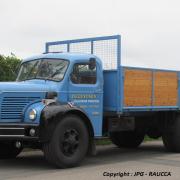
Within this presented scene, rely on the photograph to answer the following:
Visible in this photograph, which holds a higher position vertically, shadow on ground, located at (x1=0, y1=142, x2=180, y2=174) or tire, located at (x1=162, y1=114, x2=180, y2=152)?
tire, located at (x1=162, y1=114, x2=180, y2=152)

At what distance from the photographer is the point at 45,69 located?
1213 cm

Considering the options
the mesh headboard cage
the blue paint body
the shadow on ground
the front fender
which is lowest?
the shadow on ground

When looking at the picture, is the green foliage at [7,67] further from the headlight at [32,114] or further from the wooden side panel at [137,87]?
the headlight at [32,114]

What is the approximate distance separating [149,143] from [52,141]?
24.8 ft

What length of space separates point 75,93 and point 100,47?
210cm

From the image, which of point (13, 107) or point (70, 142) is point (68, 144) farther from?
point (13, 107)

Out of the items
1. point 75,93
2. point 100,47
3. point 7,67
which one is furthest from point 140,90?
point 7,67

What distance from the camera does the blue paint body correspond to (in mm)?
11094

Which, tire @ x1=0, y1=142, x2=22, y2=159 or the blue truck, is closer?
the blue truck

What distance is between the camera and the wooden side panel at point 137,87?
12812 mm

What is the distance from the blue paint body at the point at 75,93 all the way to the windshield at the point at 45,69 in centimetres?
10

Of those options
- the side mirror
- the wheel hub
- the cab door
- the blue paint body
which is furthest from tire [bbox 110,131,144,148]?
the wheel hub

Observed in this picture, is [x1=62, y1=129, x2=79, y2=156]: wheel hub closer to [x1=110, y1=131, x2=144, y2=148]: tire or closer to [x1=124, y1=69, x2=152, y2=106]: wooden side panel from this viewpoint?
[x1=124, y1=69, x2=152, y2=106]: wooden side panel

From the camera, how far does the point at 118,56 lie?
41.8ft
